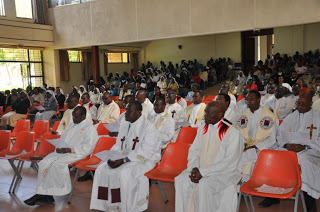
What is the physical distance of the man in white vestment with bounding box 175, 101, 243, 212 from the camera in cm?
337

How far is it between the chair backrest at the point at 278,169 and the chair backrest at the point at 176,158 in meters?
0.90

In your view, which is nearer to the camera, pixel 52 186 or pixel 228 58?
pixel 52 186

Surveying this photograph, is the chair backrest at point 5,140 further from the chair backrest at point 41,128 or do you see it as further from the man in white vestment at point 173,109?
the man in white vestment at point 173,109

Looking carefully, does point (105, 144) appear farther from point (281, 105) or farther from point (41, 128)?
point (281, 105)

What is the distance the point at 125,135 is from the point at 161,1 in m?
10.0

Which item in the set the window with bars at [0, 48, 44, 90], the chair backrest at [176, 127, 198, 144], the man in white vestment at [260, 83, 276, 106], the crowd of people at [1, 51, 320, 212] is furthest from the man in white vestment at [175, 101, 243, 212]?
the window with bars at [0, 48, 44, 90]

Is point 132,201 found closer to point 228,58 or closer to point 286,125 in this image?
point 286,125

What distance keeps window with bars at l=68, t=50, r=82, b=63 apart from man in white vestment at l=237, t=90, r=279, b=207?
1591 cm

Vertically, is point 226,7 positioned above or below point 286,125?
above

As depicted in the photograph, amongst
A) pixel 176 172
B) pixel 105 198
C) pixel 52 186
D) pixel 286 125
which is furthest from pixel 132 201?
pixel 286 125

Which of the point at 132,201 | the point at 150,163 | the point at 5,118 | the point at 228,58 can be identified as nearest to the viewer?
the point at 132,201

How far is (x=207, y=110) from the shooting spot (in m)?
3.64

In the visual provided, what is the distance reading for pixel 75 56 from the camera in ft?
64.0

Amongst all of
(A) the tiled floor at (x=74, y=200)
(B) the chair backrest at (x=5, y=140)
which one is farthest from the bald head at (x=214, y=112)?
(B) the chair backrest at (x=5, y=140)
